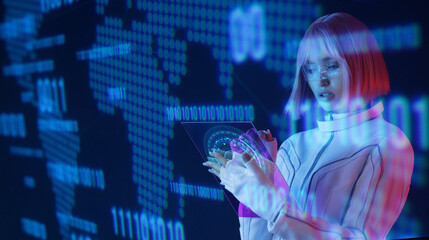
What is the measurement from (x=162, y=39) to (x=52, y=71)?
63 cm

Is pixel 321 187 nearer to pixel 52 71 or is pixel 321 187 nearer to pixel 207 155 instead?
pixel 207 155

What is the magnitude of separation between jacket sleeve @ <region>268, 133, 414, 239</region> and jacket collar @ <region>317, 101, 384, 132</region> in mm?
84

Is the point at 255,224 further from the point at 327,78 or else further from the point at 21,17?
the point at 21,17

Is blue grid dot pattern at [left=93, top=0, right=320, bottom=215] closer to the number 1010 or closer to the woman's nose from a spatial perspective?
the number 1010

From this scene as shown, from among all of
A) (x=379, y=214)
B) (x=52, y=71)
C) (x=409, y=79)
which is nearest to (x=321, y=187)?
(x=379, y=214)

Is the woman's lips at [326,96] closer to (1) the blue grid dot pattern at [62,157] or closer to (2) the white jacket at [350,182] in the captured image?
(2) the white jacket at [350,182]

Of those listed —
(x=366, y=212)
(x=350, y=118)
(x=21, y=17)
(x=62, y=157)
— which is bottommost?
(x=62, y=157)

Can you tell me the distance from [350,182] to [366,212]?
0.22 ft

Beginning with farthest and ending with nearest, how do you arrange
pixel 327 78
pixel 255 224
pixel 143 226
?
pixel 143 226
pixel 255 224
pixel 327 78

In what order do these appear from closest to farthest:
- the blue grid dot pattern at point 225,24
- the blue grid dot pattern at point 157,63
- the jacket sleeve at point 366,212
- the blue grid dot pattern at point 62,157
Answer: the jacket sleeve at point 366,212, the blue grid dot pattern at point 225,24, the blue grid dot pattern at point 157,63, the blue grid dot pattern at point 62,157

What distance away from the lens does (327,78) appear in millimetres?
865

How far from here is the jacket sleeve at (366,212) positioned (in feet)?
2.46

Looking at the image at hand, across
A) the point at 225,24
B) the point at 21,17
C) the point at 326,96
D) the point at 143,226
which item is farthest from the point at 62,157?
the point at 326,96

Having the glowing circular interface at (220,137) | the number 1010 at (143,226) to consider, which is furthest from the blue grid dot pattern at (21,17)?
the glowing circular interface at (220,137)
